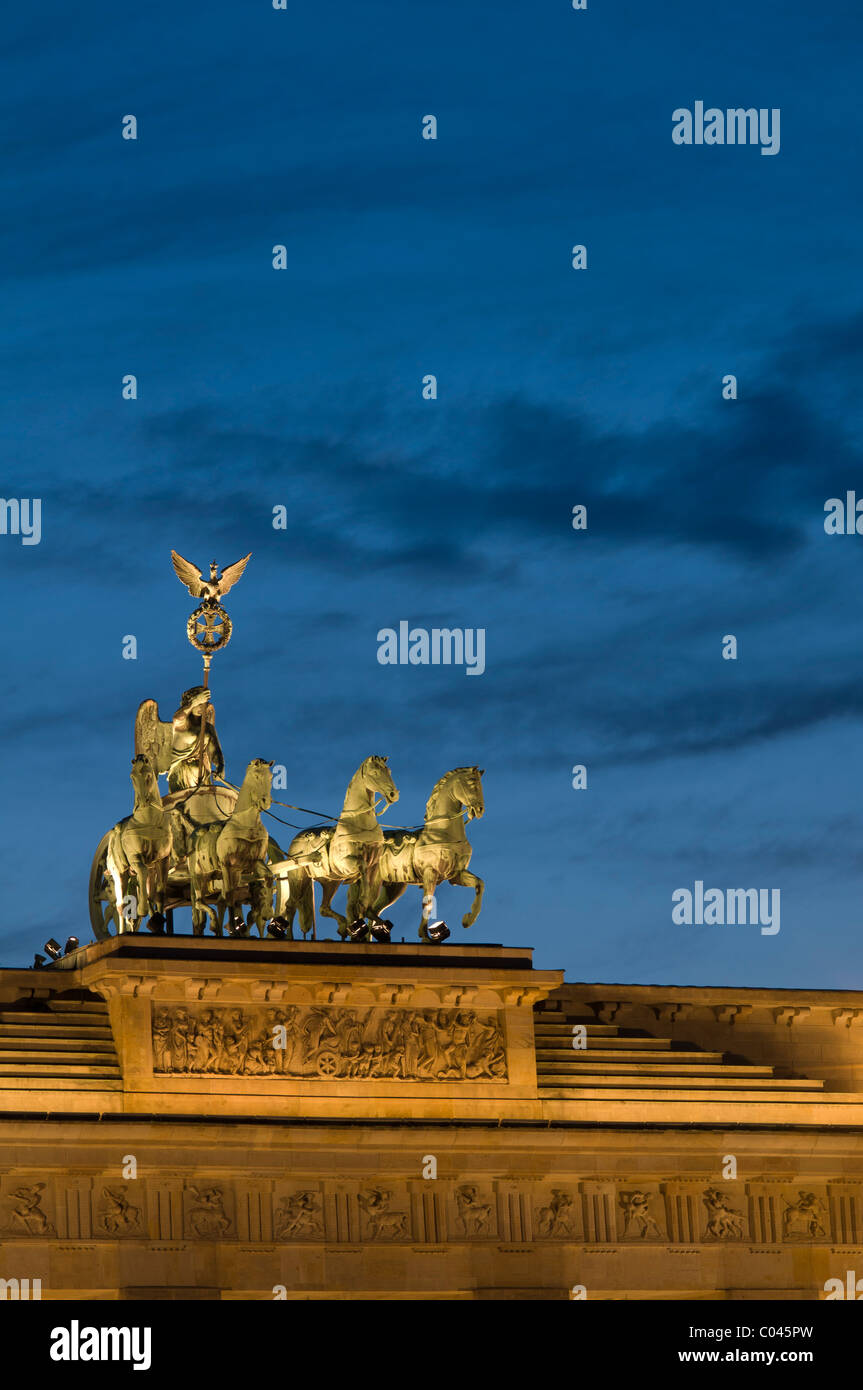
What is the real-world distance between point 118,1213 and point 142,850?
525 cm

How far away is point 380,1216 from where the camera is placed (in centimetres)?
4419

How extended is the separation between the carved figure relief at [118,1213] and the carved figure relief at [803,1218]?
9.80m

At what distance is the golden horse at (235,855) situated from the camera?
148 feet

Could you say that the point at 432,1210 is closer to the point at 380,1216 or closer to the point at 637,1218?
the point at 380,1216

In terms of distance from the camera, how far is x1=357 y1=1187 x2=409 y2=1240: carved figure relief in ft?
145

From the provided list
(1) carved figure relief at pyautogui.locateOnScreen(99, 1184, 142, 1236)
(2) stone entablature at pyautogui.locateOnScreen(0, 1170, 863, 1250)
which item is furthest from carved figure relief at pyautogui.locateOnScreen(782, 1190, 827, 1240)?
(1) carved figure relief at pyautogui.locateOnScreen(99, 1184, 142, 1236)

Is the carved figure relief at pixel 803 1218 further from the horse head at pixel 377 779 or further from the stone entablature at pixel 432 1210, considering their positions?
the horse head at pixel 377 779

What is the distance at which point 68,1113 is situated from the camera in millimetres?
42469

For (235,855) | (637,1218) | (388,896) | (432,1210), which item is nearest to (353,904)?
(388,896)

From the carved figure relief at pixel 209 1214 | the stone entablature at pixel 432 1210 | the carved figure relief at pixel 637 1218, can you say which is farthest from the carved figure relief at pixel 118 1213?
the carved figure relief at pixel 637 1218

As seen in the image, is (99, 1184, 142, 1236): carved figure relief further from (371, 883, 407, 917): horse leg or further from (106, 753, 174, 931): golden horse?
(371, 883, 407, 917): horse leg
